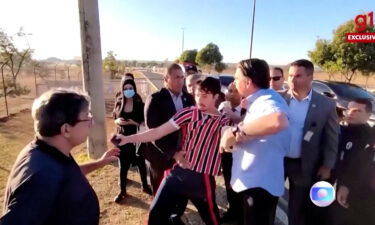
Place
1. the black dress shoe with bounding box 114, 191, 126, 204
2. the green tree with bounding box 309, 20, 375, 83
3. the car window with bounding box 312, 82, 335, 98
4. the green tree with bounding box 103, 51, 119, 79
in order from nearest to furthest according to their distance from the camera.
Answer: the black dress shoe with bounding box 114, 191, 126, 204 → the car window with bounding box 312, 82, 335, 98 → the green tree with bounding box 309, 20, 375, 83 → the green tree with bounding box 103, 51, 119, 79

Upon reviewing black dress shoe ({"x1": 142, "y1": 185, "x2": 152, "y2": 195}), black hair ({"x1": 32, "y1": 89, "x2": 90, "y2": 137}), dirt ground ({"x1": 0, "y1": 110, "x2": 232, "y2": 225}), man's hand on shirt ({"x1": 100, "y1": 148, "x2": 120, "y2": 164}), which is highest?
black hair ({"x1": 32, "y1": 89, "x2": 90, "y2": 137})

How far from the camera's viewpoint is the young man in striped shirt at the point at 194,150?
102 inches

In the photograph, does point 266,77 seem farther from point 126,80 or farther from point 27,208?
point 126,80

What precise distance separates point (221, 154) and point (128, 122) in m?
2.09

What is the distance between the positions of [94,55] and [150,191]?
287 cm

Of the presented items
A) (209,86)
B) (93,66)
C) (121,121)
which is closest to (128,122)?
(121,121)

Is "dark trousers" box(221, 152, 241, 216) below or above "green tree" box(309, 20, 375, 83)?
below

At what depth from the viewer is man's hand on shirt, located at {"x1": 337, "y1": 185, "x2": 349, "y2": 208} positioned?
10.9 ft

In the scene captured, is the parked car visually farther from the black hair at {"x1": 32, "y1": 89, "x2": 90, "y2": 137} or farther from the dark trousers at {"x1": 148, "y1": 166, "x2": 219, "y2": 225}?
the black hair at {"x1": 32, "y1": 89, "x2": 90, "y2": 137}

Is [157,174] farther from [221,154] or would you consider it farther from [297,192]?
[297,192]

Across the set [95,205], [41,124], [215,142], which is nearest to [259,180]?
[215,142]

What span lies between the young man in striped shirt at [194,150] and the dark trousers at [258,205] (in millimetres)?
500

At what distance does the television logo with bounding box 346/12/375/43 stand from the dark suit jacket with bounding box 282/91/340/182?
20947 mm

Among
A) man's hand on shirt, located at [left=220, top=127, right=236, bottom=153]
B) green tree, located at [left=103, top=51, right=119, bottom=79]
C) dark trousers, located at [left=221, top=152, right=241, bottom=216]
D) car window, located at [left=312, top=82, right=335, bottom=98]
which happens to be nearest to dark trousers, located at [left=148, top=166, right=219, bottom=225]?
man's hand on shirt, located at [left=220, top=127, right=236, bottom=153]
